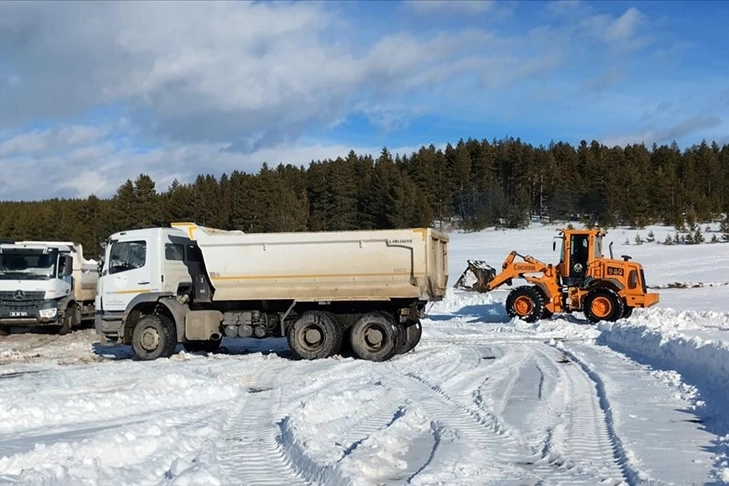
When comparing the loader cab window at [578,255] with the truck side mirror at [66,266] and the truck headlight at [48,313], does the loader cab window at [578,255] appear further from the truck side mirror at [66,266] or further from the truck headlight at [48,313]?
the truck headlight at [48,313]

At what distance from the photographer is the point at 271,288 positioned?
15508 mm

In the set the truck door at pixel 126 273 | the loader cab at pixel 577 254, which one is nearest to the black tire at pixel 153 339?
the truck door at pixel 126 273

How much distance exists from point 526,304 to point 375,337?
8682 mm

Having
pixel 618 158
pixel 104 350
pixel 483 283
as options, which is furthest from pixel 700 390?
pixel 618 158

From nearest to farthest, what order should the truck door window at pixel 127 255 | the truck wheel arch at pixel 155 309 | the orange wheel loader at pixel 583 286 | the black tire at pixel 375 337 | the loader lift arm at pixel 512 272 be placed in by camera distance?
the black tire at pixel 375 337, the truck wheel arch at pixel 155 309, the truck door window at pixel 127 255, the orange wheel loader at pixel 583 286, the loader lift arm at pixel 512 272

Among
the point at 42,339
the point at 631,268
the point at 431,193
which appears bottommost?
the point at 42,339

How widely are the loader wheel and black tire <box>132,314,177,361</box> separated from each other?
11.2 meters

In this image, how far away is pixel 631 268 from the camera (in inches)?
866

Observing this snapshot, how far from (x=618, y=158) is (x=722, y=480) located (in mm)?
81769

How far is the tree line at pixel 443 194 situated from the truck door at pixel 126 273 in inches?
1823

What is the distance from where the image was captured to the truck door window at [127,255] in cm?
1605

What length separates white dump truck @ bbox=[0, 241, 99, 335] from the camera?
2053 cm

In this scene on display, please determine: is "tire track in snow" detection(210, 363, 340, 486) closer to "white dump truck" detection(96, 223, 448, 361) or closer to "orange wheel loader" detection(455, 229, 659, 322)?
"white dump truck" detection(96, 223, 448, 361)

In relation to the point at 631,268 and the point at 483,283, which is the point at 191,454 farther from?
the point at 483,283
